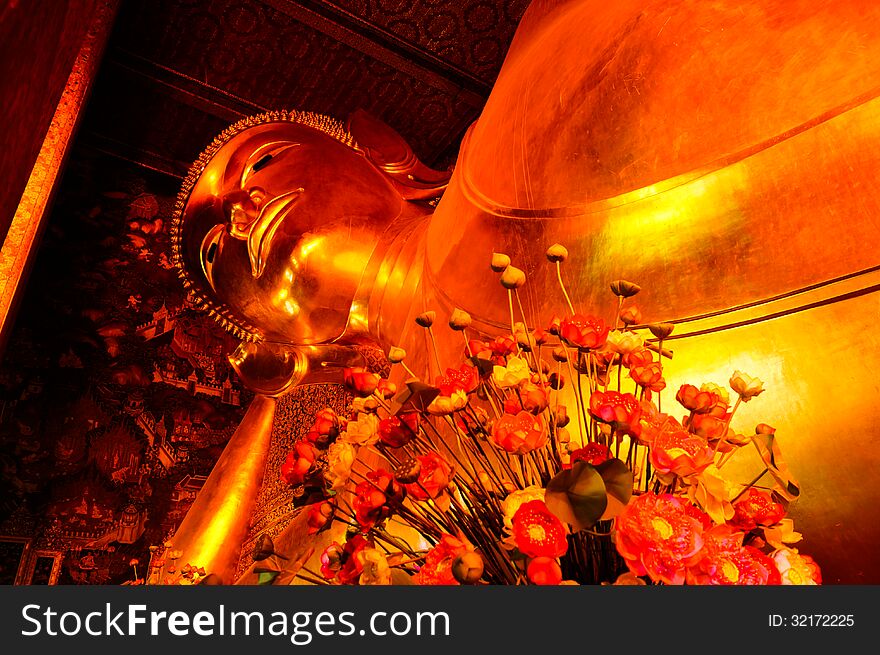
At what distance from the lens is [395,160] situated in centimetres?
187

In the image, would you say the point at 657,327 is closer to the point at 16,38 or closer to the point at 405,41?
the point at 16,38

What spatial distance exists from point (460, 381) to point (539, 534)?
157 mm

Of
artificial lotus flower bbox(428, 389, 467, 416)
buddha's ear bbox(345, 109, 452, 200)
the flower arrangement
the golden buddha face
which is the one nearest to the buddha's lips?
the golden buddha face

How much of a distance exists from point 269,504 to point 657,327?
1.88 meters

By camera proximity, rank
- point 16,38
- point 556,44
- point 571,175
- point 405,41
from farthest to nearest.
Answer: point 405,41
point 556,44
point 571,175
point 16,38

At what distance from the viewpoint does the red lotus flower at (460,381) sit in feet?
1.80

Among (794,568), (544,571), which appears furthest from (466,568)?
(794,568)

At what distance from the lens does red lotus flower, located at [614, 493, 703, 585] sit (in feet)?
1.35

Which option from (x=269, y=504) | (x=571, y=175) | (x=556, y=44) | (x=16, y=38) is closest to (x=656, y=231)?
(x=571, y=175)

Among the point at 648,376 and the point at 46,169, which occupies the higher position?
the point at 46,169

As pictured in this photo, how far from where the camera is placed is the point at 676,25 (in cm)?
100

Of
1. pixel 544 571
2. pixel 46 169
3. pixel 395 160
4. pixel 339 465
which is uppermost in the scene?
pixel 395 160

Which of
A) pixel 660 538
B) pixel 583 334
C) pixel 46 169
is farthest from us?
pixel 46 169

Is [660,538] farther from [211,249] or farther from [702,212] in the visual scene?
[211,249]
